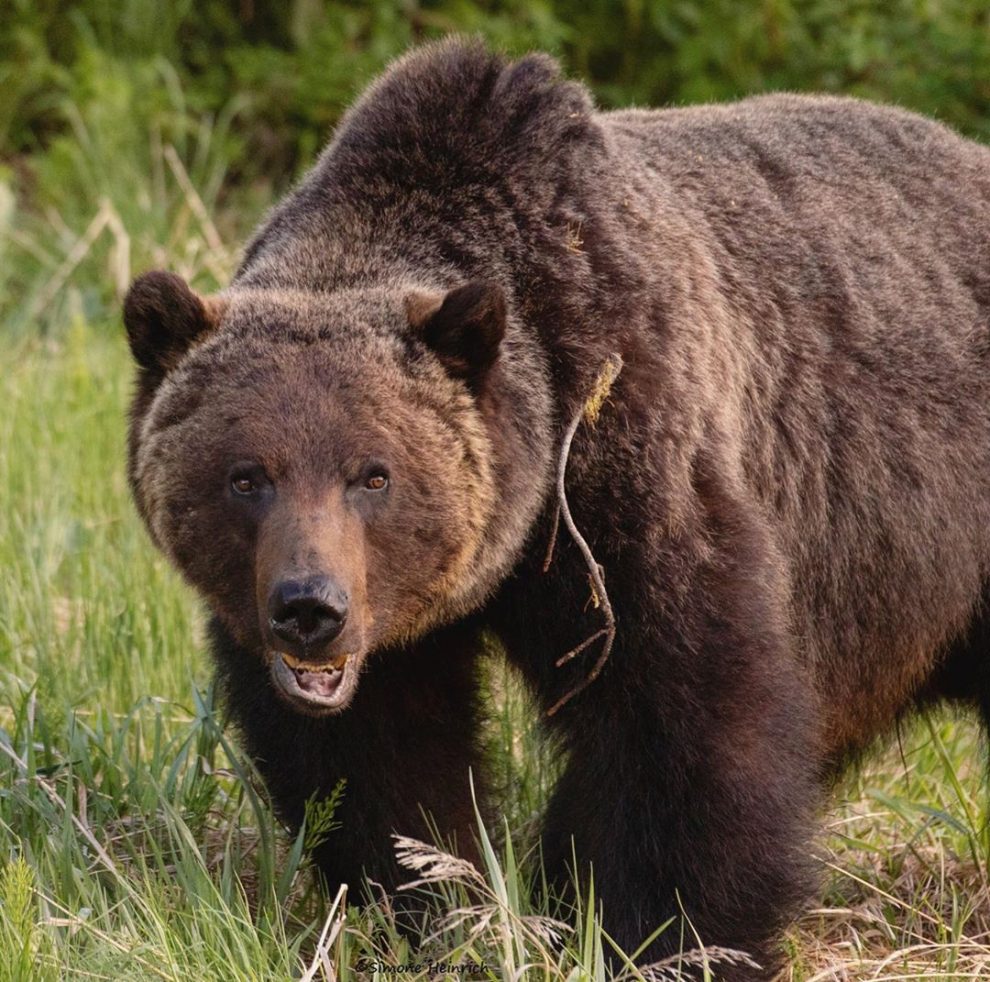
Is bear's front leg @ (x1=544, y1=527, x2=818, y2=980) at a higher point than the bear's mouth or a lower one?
lower

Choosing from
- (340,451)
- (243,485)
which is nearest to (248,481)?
(243,485)

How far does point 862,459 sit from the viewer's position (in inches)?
212

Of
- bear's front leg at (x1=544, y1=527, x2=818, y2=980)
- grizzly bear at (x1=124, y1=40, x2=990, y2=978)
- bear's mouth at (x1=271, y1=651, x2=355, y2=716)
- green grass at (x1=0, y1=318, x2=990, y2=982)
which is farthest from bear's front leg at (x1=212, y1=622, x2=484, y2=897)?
bear's mouth at (x1=271, y1=651, x2=355, y2=716)

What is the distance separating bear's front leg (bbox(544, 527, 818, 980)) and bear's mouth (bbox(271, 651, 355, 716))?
0.66 meters

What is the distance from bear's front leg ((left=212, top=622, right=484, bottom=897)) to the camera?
4965mm

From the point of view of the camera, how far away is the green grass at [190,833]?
4.27 meters

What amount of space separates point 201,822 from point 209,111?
385 inches

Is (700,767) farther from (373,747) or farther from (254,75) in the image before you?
(254,75)

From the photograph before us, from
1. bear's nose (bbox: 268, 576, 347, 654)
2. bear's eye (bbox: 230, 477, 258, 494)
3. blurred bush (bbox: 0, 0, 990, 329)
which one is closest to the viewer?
bear's nose (bbox: 268, 576, 347, 654)

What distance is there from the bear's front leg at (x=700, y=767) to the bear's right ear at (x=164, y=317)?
1.26m

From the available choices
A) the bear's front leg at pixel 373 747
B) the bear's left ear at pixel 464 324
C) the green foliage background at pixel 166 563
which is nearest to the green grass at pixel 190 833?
the green foliage background at pixel 166 563

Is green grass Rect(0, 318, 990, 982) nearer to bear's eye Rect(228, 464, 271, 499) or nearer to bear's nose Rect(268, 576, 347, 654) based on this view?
bear's nose Rect(268, 576, 347, 654)

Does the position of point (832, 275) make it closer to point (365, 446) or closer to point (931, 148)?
point (931, 148)

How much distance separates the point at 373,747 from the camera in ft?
16.3
